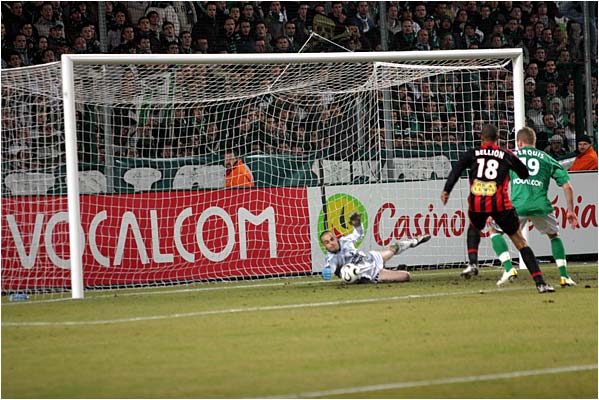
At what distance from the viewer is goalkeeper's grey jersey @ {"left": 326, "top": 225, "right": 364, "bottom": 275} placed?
498 inches

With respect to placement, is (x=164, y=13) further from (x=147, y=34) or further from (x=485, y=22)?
(x=485, y=22)

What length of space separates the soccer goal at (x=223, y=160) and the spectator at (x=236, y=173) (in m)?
0.10

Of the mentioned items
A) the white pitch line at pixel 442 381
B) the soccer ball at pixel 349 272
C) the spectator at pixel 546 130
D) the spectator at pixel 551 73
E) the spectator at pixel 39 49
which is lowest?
the white pitch line at pixel 442 381

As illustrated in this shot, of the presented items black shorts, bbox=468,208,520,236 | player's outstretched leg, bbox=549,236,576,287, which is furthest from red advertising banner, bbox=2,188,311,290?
black shorts, bbox=468,208,520,236

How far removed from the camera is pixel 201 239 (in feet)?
47.5

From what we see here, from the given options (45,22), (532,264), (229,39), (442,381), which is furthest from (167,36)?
(442,381)

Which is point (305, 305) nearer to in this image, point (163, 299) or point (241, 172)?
point (163, 299)

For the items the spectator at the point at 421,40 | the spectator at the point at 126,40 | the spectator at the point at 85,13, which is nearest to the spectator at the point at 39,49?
the spectator at the point at 85,13

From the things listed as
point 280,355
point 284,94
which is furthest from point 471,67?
point 280,355

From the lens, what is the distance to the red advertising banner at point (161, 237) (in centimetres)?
1336

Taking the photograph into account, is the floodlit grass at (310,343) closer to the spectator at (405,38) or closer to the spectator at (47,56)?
the spectator at (47,56)

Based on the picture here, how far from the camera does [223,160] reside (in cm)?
1524

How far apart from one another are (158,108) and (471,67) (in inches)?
169

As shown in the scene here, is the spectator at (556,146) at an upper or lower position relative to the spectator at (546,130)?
lower
